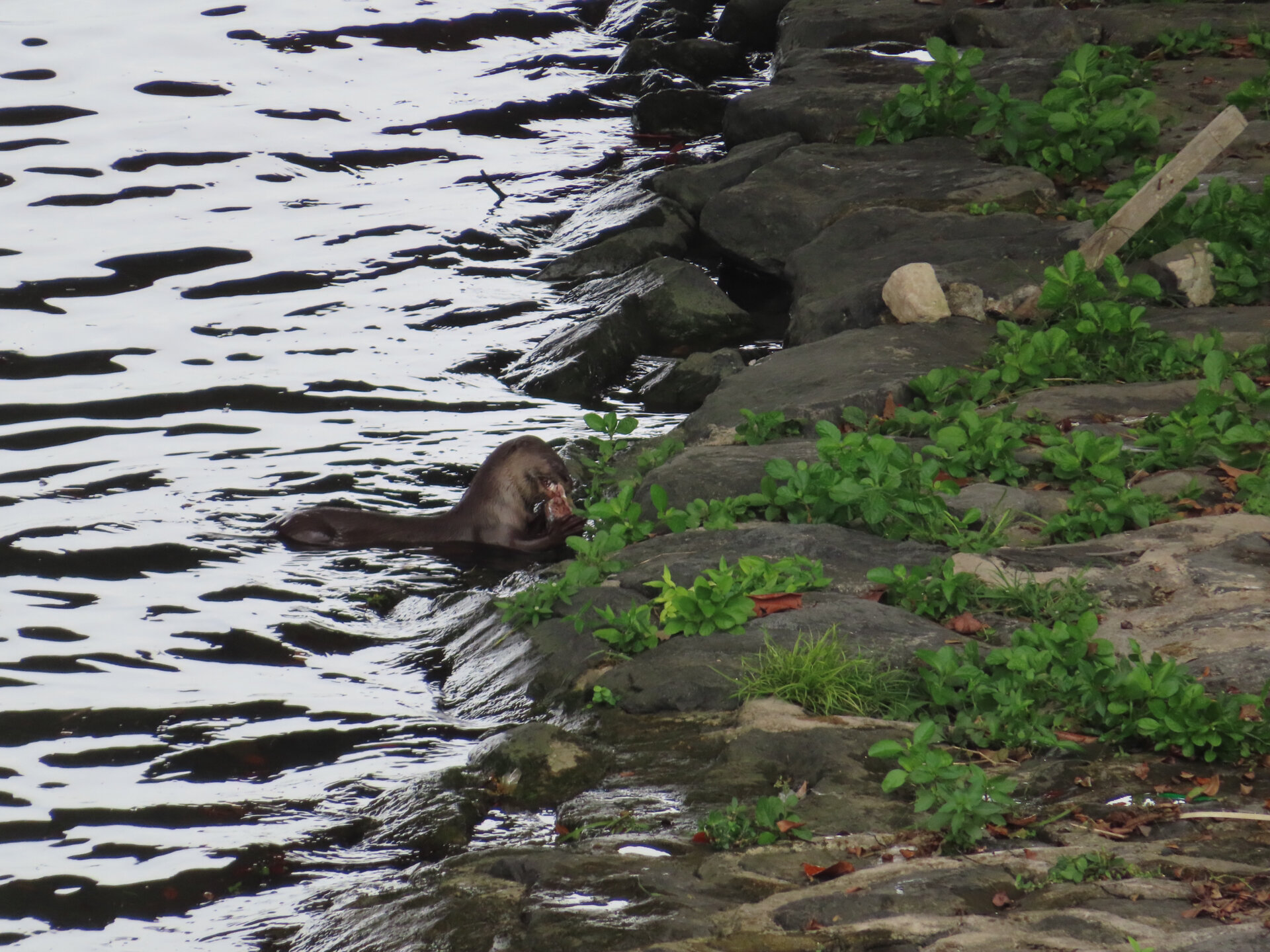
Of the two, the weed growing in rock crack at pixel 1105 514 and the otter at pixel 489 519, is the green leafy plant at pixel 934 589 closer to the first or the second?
the weed growing in rock crack at pixel 1105 514

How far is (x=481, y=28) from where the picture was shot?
859 inches

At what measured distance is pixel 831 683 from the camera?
16.9 ft

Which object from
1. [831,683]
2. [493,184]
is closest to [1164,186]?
[831,683]

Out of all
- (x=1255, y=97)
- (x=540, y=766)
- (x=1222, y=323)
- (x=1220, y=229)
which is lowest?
(x=540, y=766)

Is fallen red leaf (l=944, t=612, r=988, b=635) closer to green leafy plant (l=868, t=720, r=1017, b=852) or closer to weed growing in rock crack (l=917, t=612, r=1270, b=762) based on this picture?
weed growing in rock crack (l=917, t=612, r=1270, b=762)

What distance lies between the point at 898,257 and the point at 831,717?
5.77 meters

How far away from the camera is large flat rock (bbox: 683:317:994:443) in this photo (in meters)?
8.05

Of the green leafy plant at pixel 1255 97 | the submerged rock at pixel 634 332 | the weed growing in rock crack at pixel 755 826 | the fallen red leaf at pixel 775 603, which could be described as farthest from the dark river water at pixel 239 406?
the green leafy plant at pixel 1255 97

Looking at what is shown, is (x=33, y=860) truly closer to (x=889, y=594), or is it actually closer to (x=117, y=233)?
(x=889, y=594)

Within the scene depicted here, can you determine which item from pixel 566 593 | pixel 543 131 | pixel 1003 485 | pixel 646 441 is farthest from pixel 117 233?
pixel 1003 485

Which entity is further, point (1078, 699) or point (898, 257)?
point (898, 257)

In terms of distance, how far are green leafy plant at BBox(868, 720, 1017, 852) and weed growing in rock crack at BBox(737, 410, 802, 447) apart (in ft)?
12.3

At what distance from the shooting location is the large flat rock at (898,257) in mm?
9359

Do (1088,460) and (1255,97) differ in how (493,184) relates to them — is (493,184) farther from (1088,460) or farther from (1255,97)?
(1088,460)
